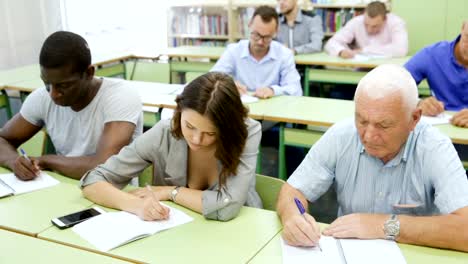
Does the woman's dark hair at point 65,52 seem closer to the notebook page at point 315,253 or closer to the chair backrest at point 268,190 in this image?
the chair backrest at point 268,190

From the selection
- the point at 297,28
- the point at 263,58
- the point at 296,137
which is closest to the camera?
the point at 296,137

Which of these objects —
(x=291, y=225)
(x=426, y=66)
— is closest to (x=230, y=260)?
(x=291, y=225)

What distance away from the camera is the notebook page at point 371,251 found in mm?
1514

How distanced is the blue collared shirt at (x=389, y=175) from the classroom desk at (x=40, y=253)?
2.60 feet

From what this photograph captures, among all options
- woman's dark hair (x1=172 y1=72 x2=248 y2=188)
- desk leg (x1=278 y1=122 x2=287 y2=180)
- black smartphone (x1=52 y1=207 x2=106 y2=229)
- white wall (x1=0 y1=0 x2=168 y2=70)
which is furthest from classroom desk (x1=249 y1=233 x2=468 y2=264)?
white wall (x1=0 y1=0 x2=168 y2=70)

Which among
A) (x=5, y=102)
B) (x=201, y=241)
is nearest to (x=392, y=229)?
(x=201, y=241)

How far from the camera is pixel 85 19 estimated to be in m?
6.86

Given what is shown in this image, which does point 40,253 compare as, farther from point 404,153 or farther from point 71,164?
point 404,153

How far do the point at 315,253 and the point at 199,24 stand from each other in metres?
6.15

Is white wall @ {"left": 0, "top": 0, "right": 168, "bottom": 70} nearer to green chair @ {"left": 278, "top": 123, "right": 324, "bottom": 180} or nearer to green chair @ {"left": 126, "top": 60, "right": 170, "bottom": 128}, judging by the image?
green chair @ {"left": 126, "top": 60, "right": 170, "bottom": 128}

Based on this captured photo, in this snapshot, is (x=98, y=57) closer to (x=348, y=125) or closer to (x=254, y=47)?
(x=254, y=47)

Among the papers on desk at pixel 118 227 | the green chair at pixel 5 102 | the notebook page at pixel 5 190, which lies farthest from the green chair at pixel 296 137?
the green chair at pixel 5 102

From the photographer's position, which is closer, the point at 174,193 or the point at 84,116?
the point at 174,193

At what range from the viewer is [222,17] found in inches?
283
